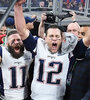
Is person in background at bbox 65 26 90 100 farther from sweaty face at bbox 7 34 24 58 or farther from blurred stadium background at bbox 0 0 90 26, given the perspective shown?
blurred stadium background at bbox 0 0 90 26

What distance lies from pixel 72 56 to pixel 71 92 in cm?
30

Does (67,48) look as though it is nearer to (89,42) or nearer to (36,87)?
(89,42)

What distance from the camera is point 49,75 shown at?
1767 millimetres

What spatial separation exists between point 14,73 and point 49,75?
325mm

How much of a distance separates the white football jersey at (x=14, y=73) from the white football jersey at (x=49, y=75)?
5.6 inches

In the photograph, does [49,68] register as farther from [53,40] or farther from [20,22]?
[20,22]

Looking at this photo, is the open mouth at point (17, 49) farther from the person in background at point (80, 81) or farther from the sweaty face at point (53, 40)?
the person in background at point (80, 81)

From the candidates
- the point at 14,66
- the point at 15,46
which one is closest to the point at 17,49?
the point at 15,46

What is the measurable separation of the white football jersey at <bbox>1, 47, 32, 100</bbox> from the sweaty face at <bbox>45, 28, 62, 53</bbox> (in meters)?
0.24

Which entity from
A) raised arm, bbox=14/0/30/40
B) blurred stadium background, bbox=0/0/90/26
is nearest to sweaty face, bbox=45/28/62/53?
raised arm, bbox=14/0/30/40

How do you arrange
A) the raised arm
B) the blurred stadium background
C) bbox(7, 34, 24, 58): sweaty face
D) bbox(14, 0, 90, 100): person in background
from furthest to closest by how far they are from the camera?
the blurred stadium background → bbox(7, 34, 24, 58): sweaty face → bbox(14, 0, 90, 100): person in background → the raised arm

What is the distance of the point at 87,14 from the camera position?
518cm

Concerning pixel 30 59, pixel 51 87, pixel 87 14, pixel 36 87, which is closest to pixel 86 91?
pixel 51 87

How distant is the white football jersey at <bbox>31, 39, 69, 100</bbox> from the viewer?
69.6 inches
